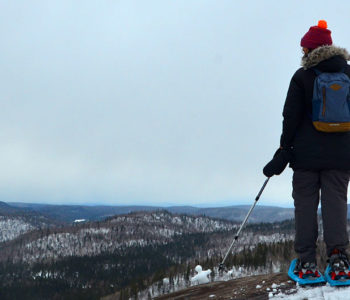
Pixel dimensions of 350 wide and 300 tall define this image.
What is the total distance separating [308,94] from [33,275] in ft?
714

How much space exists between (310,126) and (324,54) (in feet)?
4.35

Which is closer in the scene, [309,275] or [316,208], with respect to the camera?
[309,275]

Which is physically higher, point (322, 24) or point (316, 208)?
point (322, 24)

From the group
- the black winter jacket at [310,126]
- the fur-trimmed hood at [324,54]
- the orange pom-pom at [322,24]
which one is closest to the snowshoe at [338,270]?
the black winter jacket at [310,126]

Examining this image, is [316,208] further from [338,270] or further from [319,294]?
[319,294]

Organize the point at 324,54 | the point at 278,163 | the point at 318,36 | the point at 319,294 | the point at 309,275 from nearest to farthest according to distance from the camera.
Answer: the point at 319,294, the point at 324,54, the point at 309,275, the point at 318,36, the point at 278,163

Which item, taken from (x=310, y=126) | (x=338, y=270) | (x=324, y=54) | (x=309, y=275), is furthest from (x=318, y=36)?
(x=309, y=275)

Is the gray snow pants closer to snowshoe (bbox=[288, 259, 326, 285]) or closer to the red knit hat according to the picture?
snowshoe (bbox=[288, 259, 326, 285])

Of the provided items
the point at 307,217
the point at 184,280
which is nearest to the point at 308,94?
the point at 307,217

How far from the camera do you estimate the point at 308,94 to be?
22.0ft

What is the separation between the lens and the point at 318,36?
6.84 metres

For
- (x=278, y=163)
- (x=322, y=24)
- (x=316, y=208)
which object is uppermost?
(x=322, y=24)

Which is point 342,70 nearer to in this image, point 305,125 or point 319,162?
point 305,125

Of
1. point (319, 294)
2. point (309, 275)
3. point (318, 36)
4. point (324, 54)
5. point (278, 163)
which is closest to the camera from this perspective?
point (319, 294)
